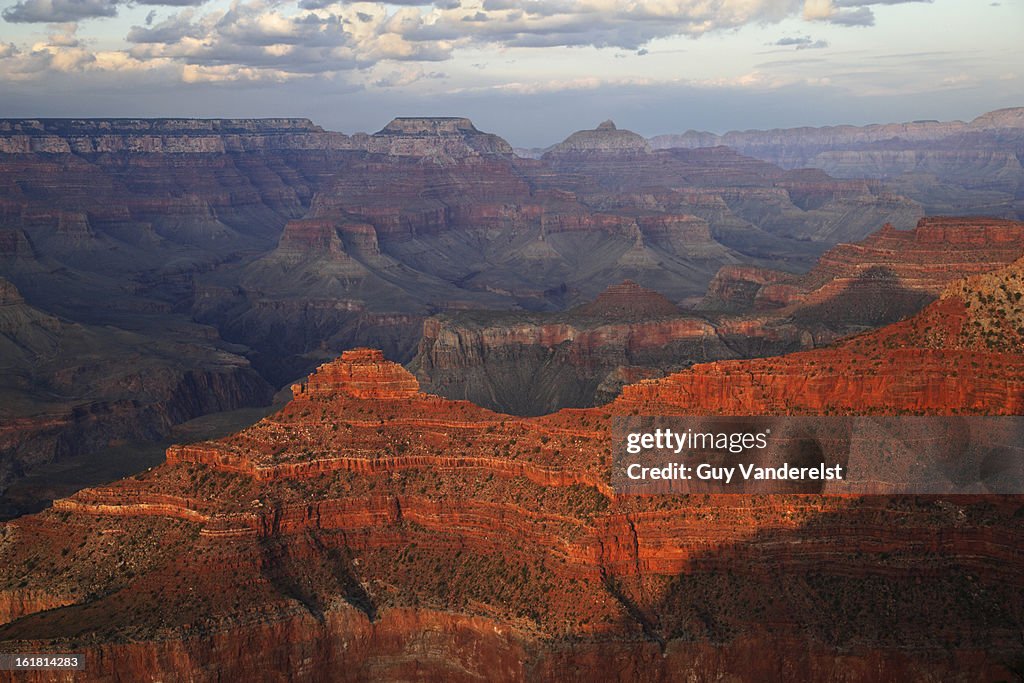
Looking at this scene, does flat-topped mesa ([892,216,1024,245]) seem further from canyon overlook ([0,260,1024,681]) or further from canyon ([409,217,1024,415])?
canyon overlook ([0,260,1024,681])

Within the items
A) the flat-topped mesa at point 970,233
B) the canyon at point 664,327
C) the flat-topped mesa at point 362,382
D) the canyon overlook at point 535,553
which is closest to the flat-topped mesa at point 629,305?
the canyon at point 664,327

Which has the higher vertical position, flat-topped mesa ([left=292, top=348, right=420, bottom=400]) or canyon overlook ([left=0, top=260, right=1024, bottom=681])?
flat-topped mesa ([left=292, top=348, right=420, bottom=400])

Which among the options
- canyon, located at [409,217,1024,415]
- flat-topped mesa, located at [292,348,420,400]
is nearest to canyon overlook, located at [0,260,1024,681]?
flat-topped mesa, located at [292,348,420,400]

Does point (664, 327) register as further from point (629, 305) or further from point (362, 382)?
point (362, 382)

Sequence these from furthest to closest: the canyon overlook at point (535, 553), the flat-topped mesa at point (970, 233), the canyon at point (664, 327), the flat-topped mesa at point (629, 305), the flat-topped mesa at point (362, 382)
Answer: the flat-topped mesa at point (629, 305)
the flat-topped mesa at point (970, 233)
the canyon at point (664, 327)
the flat-topped mesa at point (362, 382)
the canyon overlook at point (535, 553)

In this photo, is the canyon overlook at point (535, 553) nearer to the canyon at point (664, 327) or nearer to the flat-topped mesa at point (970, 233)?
the canyon at point (664, 327)

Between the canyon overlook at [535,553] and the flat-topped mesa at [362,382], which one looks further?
the flat-topped mesa at [362,382]

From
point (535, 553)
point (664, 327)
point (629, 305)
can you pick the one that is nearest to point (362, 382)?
point (535, 553)
